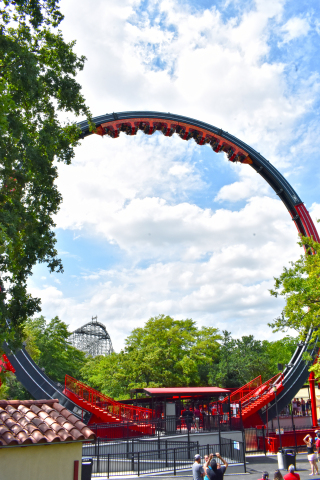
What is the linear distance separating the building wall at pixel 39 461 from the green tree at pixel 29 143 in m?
2.53

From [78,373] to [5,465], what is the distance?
4647cm

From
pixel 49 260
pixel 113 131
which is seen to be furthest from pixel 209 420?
pixel 113 131

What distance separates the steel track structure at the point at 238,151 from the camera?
90.1 ft

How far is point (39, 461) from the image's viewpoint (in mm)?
8977

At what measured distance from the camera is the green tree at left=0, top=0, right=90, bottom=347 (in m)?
10.8

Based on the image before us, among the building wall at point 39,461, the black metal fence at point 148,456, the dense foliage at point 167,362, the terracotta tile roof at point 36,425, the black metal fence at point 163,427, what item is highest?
the dense foliage at point 167,362

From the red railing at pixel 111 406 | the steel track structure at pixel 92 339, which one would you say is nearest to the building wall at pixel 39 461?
the red railing at pixel 111 406

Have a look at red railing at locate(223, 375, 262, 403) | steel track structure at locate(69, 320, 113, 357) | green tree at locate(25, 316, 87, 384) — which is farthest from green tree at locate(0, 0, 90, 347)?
steel track structure at locate(69, 320, 113, 357)

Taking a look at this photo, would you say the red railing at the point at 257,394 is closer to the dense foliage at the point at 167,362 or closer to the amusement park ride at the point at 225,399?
the amusement park ride at the point at 225,399

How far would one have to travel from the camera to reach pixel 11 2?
1168cm

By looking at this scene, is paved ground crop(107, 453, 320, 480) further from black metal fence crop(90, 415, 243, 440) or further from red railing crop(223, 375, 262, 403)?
red railing crop(223, 375, 262, 403)

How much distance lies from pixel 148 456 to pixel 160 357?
57.9 feet

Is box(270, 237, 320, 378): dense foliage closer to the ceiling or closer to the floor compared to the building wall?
closer to the ceiling

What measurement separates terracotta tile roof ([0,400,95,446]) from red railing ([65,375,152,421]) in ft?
43.9
